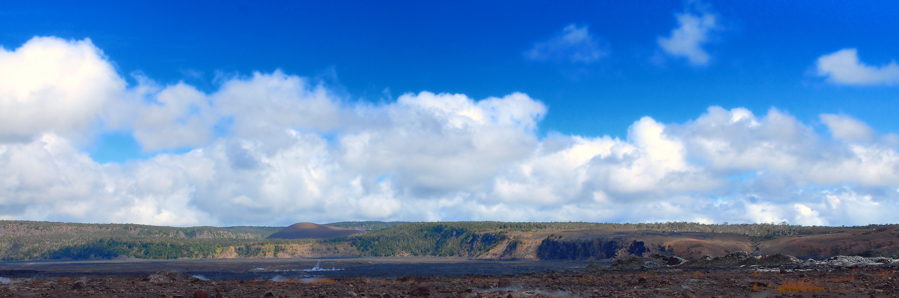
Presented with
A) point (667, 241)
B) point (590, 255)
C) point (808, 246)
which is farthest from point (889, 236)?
point (590, 255)

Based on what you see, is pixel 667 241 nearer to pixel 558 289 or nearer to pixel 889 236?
pixel 889 236

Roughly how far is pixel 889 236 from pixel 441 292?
10675cm

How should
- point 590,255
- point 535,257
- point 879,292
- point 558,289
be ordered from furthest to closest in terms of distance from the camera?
point 535,257 → point 590,255 → point 558,289 → point 879,292

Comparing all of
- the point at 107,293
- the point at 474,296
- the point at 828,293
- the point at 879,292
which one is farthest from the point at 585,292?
the point at 107,293

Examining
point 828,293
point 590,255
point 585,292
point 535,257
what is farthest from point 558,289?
point 535,257

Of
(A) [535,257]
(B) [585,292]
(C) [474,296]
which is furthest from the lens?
(A) [535,257]

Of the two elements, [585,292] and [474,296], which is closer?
[474,296]

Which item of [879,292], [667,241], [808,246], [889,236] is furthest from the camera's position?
[667,241]

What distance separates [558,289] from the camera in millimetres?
38750

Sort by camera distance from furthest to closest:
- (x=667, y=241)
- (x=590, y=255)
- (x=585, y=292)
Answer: (x=590, y=255) < (x=667, y=241) < (x=585, y=292)

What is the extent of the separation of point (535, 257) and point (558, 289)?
14736 centimetres

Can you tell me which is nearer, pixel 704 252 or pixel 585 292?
pixel 585 292

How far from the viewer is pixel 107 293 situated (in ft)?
117

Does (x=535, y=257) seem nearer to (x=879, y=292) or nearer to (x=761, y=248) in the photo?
(x=761, y=248)
